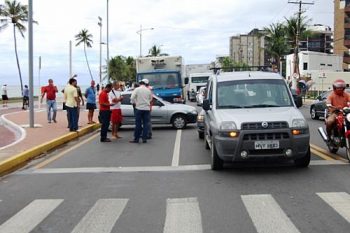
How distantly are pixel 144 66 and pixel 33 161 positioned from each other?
16683 millimetres

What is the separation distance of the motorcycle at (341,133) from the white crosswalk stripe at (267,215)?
3.48m

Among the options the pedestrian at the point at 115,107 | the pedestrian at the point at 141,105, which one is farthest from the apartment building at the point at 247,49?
the pedestrian at the point at 141,105

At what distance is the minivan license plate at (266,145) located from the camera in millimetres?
9242

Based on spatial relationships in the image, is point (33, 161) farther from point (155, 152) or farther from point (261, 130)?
point (261, 130)

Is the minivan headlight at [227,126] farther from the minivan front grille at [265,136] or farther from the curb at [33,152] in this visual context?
the curb at [33,152]

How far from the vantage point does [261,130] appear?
9.23m

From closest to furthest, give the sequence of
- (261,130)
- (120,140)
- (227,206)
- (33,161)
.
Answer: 1. (227,206)
2. (261,130)
3. (33,161)
4. (120,140)

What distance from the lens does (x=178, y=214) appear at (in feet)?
22.4

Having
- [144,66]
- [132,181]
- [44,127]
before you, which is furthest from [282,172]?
[144,66]

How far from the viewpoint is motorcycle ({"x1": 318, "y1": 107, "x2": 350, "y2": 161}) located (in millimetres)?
10523

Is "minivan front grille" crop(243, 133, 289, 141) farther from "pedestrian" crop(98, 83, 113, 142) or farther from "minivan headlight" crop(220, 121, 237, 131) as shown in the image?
"pedestrian" crop(98, 83, 113, 142)

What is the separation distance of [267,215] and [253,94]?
14.1 ft

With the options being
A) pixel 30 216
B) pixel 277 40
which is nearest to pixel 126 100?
pixel 30 216

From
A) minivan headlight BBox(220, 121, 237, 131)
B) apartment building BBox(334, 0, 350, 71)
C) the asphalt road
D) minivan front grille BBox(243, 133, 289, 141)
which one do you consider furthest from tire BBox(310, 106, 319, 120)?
apartment building BBox(334, 0, 350, 71)
